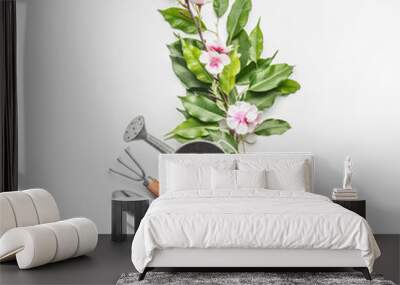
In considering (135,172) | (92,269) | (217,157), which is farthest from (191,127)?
(92,269)

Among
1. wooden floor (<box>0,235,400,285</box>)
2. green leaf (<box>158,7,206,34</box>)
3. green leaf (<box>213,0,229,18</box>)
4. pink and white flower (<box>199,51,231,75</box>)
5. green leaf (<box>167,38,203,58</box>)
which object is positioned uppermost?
green leaf (<box>213,0,229,18</box>)

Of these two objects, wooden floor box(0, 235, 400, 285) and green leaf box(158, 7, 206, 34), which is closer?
wooden floor box(0, 235, 400, 285)

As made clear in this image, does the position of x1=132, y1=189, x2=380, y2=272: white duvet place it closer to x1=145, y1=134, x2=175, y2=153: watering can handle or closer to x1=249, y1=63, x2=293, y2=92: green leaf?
x1=145, y1=134, x2=175, y2=153: watering can handle

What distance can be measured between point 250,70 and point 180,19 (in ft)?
2.89

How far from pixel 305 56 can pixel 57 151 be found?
272 centimetres

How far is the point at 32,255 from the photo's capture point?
188 inches

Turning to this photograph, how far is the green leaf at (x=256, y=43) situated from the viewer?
21.9 feet

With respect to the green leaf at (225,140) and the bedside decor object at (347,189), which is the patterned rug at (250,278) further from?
the green leaf at (225,140)

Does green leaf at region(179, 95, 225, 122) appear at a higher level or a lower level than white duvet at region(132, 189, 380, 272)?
higher

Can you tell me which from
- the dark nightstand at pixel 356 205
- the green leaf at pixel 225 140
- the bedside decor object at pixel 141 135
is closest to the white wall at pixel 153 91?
the bedside decor object at pixel 141 135

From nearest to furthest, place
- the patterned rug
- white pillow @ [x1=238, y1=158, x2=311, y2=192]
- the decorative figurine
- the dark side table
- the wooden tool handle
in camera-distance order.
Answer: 1. the patterned rug
2. white pillow @ [x1=238, y1=158, x2=311, y2=192]
3. the dark side table
4. the decorative figurine
5. the wooden tool handle

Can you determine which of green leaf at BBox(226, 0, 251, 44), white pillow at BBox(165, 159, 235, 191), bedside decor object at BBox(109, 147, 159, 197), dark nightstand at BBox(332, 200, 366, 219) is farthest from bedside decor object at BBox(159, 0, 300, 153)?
dark nightstand at BBox(332, 200, 366, 219)

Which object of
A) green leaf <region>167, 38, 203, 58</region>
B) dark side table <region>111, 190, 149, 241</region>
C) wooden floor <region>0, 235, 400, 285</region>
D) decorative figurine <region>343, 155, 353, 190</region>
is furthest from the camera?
green leaf <region>167, 38, 203, 58</region>

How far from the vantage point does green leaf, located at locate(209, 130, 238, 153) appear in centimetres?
664
